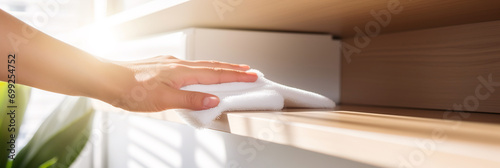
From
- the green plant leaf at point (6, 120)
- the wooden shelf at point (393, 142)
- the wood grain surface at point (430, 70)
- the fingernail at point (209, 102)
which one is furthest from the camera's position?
the green plant leaf at point (6, 120)

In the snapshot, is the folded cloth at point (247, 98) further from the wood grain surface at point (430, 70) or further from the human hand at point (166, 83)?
the wood grain surface at point (430, 70)

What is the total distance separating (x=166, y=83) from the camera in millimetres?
614

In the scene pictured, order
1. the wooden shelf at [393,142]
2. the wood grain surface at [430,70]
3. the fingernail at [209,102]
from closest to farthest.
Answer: the wooden shelf at [393,142], the fingernail at [209,102], the wood grain surface at [430,70]

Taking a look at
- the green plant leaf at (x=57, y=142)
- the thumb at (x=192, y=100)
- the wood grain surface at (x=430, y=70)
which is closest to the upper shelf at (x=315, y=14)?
the wood grain surface at (x=430, y=70)

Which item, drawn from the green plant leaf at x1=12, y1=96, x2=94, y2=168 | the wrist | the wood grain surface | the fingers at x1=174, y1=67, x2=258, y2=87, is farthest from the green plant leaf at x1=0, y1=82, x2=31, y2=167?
the wood grain surface

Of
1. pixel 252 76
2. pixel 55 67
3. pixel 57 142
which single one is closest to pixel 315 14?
pixel 252 76

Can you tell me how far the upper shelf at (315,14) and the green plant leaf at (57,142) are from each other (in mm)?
356

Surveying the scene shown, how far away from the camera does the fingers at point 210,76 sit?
618mm

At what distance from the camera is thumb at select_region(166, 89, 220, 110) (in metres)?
0.57

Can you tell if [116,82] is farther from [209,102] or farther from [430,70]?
[430,70]

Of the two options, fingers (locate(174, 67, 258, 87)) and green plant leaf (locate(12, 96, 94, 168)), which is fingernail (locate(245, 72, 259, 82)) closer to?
fingers (locate(174, 67, 258, 87))

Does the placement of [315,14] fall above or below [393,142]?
above

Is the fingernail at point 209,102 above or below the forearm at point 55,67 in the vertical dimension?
below

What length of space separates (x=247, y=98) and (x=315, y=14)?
0.58 ft
